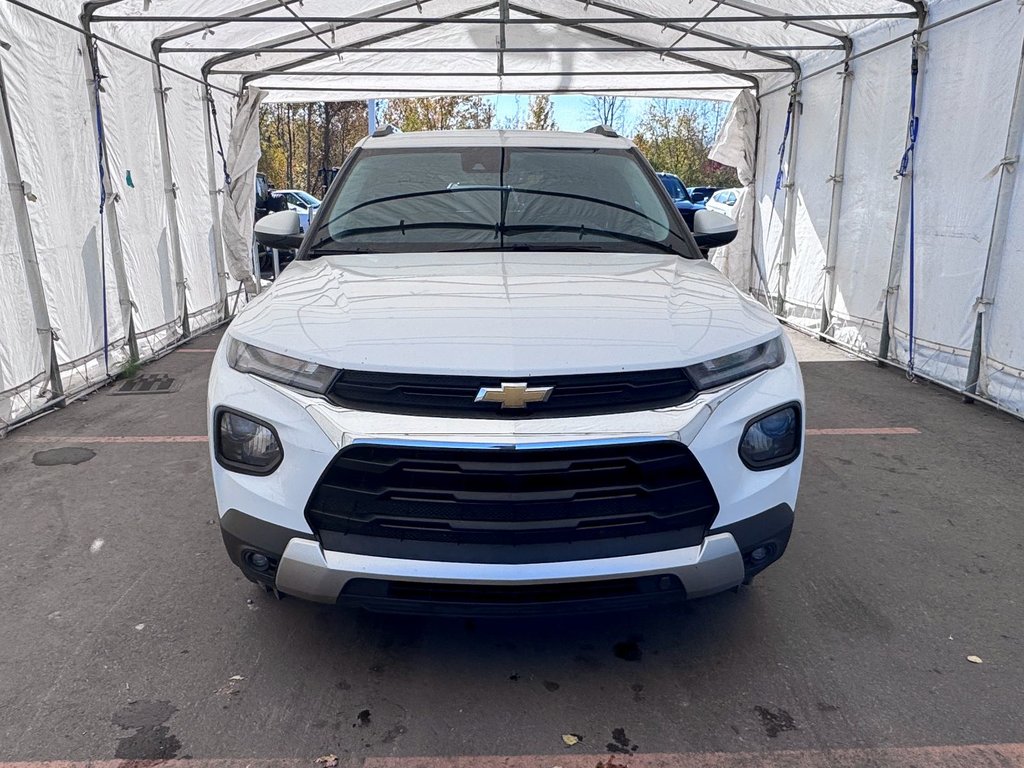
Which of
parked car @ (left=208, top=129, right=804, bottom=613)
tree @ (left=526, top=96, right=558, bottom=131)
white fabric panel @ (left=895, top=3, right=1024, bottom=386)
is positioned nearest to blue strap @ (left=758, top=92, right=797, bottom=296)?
white fabric panel @ (left=895, top=3, right=1024, bottom=386)

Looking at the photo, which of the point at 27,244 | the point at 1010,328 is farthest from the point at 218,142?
the point at 1010,328

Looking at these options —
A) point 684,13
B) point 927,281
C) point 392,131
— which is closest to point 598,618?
point 392,131

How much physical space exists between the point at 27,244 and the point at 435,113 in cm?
2233

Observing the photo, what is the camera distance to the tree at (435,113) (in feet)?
83.7

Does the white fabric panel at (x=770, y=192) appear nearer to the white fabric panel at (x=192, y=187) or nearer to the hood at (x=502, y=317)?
the white fabric panel at (x=192, y=187)

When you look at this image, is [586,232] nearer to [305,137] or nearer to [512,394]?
[512,394]

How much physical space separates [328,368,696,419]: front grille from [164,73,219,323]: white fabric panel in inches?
294

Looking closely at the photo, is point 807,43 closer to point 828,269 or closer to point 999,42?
point 828,269

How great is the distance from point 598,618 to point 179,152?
8002 millimetres

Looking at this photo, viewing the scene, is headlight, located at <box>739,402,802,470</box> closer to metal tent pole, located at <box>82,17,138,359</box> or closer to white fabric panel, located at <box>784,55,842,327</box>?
metal tent pole, located at <box>82,17,138,359</box>

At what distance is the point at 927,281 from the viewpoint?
6637 millimetres

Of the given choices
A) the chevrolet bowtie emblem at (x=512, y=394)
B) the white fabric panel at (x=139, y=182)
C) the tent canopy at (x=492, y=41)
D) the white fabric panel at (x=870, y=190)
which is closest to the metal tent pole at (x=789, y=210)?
the tent canopy at (x=492, y=41)

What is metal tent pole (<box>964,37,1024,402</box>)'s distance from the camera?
5.36 metres

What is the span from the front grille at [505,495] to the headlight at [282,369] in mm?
251
